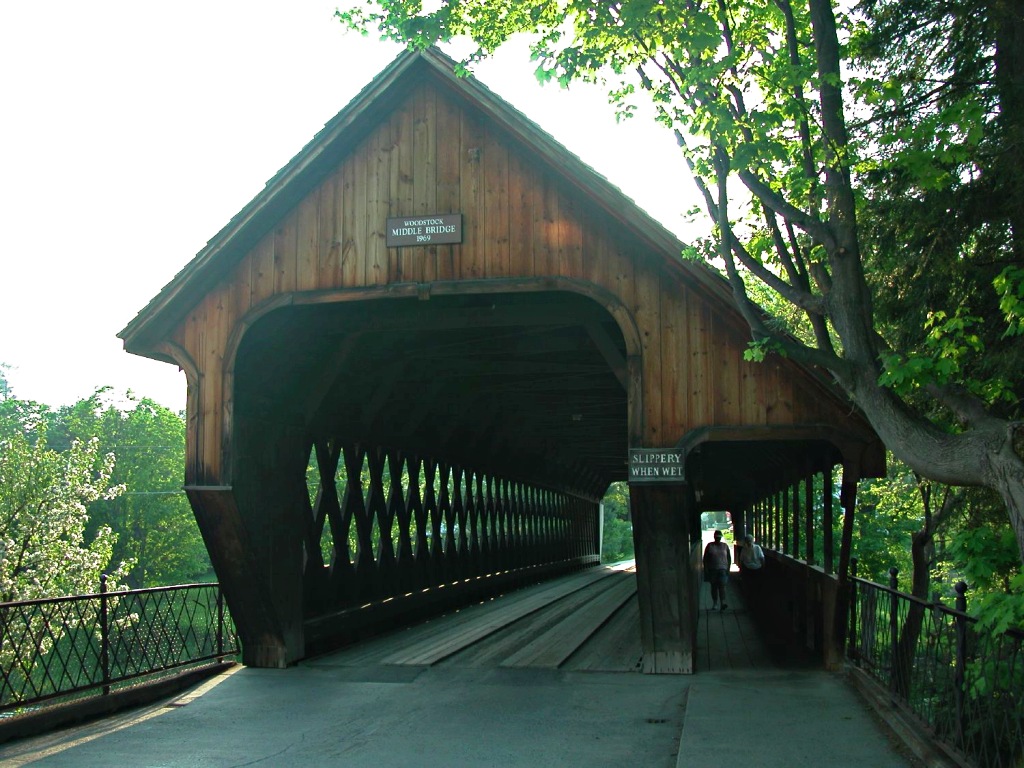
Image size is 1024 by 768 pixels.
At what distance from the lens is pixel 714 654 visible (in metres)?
11.5

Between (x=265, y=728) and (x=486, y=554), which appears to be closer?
(x=265, y=728)

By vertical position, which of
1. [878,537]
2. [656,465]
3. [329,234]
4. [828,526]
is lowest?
[878,537]

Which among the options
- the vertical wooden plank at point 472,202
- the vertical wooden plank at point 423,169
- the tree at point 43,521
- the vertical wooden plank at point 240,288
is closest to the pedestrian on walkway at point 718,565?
the vertical wooden plank at point 472,202

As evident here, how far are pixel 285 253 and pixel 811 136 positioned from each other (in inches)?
197

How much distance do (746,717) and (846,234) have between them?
3.63m

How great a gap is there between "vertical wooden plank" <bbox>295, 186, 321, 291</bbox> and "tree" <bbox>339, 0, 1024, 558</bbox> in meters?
2.35

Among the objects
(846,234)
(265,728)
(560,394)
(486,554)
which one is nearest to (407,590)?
(560,394)

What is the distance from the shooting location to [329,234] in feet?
32.0

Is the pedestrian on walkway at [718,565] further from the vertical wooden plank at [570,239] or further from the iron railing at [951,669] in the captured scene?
the vertical wooden plank at [570,239]

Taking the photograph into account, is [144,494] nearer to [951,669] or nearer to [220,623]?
[220,623]

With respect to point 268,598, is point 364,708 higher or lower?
lower

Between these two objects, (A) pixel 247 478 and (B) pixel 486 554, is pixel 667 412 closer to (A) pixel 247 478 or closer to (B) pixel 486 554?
(A) pixel 247 478

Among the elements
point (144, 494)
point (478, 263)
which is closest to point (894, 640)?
point (478, 263)

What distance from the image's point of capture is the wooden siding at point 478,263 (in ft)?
29.5
